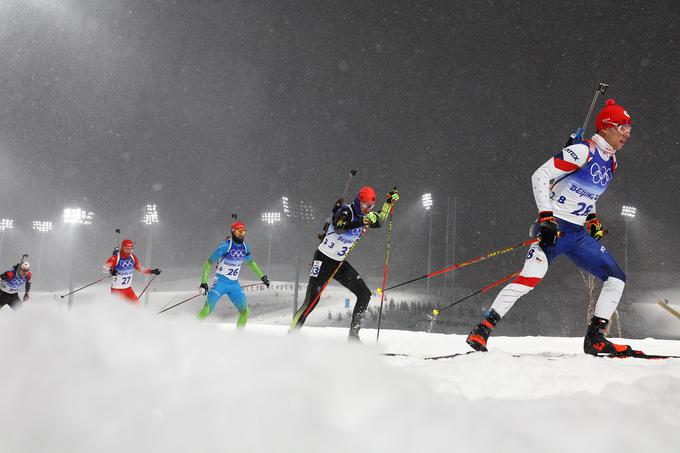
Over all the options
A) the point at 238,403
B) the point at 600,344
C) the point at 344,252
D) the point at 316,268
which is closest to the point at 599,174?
the point at 600,344

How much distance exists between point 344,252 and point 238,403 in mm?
5182

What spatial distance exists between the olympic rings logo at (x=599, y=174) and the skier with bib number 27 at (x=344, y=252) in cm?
269

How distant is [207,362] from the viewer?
68.6 inches

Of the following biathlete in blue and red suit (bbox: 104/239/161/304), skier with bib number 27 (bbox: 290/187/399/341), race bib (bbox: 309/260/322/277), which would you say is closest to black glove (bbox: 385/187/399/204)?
skier with bib number 27 (bbox: 290/187/399/341)

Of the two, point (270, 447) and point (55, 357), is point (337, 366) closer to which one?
point (270, 447)

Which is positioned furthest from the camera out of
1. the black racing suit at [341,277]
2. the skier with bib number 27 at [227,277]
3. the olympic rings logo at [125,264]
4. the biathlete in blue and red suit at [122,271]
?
the olympic rings logo at [125,264]

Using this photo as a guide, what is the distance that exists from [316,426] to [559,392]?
5.81 ft

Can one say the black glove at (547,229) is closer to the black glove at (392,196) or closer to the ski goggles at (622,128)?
the ski goggles at (622,128)

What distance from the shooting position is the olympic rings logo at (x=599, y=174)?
468 centimetres

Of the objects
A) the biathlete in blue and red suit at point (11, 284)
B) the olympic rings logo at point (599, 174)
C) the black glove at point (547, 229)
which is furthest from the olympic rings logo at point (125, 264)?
the olympic rings logo at point (599, 174)

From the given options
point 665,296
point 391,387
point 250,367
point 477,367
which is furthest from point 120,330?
point 665,296

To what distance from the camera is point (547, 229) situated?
14.3ft

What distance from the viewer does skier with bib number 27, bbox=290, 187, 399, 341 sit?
21.0 ft

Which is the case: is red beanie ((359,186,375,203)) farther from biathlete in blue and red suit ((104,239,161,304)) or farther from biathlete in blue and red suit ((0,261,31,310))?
biathlete in blue and red suit ((0,261,31,310))
